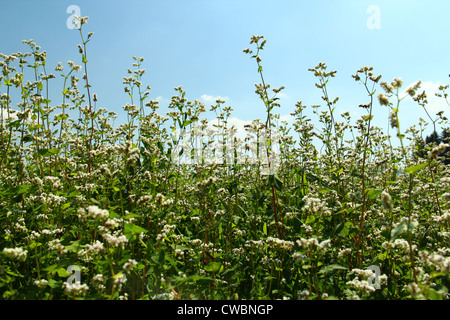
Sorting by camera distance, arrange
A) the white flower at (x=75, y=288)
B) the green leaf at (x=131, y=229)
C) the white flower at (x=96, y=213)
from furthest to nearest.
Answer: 1. the green leaf at (x=131, y=229)
2. the white flower at (x=96, y=213)
3. the white flower at (x=75, y=288)

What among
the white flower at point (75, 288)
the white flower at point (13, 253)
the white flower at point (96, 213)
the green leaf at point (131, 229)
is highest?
the white flower at point (96, 213)

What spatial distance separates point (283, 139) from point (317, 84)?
1.82 m

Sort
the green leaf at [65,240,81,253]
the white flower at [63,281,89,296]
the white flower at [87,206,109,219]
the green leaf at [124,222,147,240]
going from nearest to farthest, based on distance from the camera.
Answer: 1. the white flower at [63,281,89,296]
2. the white flower at [87,206,109,219]
3. the green leaf at [124,222,147,240]
4. the green leaf at [65,240,81,253]

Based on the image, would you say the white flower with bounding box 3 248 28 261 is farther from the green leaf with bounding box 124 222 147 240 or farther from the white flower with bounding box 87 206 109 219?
the green leaf with bounding box 124 222 147 240

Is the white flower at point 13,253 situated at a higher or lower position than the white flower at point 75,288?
higher

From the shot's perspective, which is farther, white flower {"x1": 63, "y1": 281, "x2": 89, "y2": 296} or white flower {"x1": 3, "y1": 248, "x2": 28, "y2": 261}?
white flower {"x1": 3, "y1": 248, "x2": 28, "y2": 261}

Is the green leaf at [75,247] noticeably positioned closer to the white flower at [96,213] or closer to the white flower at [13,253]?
the white flower at [13,253]

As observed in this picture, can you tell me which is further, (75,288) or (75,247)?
(75,247)

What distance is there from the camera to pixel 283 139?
723 centimetres

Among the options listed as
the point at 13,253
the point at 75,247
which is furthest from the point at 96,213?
the point at 13,253

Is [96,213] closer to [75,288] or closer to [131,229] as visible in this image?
[131,229]

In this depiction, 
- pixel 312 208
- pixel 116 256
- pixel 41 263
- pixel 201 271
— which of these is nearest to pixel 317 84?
pixel 312 208

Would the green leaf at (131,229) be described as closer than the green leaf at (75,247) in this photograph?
Yes
